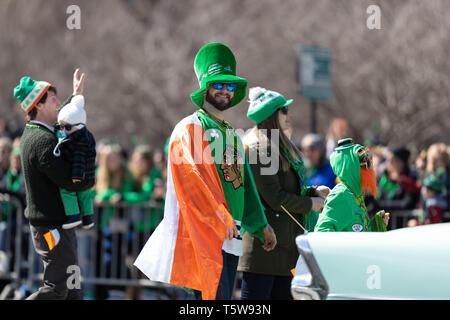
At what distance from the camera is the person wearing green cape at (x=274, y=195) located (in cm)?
564

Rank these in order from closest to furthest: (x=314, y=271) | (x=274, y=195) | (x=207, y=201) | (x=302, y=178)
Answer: (x=314, y=271), (x=207, y=201), (x=274, y=195), (x=302, y=178)

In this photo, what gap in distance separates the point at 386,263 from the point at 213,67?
75.7 inches

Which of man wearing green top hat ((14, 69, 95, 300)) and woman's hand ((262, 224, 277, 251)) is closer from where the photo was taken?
woman's hand ((262, 224, 277, 251))

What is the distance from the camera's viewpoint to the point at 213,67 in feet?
17.2

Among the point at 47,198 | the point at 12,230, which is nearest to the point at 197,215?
the point at 47,198

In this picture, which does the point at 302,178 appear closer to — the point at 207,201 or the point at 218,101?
the point at 218,101

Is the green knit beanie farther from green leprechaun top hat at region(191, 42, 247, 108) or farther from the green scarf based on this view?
green leprechaun top hat at region(191, 42, 247, 108)

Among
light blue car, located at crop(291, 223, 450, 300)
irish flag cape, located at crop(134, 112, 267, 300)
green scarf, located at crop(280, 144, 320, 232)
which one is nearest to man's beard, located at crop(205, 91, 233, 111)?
irish flag cape, located at crop(134, 112, 267, 300)

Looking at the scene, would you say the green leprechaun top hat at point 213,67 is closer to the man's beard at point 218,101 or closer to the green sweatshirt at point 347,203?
the man's beard at point 218,101

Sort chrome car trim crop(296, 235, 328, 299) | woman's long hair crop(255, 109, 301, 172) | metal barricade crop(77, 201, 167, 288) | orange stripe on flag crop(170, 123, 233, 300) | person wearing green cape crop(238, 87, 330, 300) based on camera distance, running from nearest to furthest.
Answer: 1. chrome car trim crop(296, 235, 328, 299)
2. orange stripe on flag crop(170, 123, 233, 300)
3. person wearing green cape crop(238, 87, 330, 300)
4. woman's long hair crop(255, 109, 301, 172)
5. metal barricade crop(77, 201, 167, 288)

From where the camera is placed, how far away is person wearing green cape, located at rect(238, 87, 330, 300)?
5.64m

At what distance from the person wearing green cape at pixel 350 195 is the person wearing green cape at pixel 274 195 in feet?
1.71
